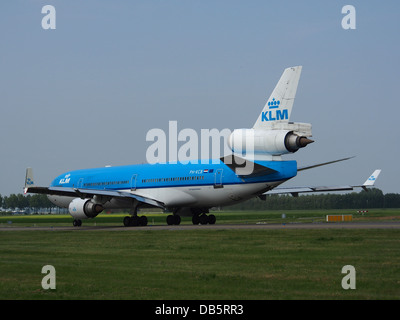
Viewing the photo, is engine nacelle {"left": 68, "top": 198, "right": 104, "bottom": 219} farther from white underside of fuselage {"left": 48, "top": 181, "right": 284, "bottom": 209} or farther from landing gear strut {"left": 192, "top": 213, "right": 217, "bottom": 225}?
landing gear strut {"left": 192, "top": 213, "right": 217, "bottom": 225}

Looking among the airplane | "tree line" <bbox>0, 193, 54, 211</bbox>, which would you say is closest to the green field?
the airplane

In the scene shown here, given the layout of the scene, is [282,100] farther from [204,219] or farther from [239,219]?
[239,219]

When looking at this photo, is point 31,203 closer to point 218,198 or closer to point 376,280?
point 218,198

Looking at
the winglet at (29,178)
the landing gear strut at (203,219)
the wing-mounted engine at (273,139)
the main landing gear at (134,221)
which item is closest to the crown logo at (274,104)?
the wing-mounted engine at (273,139)

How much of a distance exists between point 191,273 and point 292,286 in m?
3.52

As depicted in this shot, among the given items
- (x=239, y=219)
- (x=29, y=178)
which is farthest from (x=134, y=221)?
(x=239, y=219)

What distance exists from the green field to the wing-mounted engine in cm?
459

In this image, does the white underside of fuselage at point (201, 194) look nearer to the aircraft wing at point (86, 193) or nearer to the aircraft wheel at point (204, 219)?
the aircraft wing at point (86, 193)

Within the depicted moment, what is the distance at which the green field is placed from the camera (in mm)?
13836

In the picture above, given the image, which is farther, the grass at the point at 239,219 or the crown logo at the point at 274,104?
the grass at the point at 239,219

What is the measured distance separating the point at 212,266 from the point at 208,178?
2466cm

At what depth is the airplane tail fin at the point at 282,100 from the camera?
3350cm

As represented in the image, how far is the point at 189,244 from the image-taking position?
2628 centimetres

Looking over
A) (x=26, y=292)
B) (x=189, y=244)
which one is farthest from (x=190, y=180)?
(x=26, y=292)
